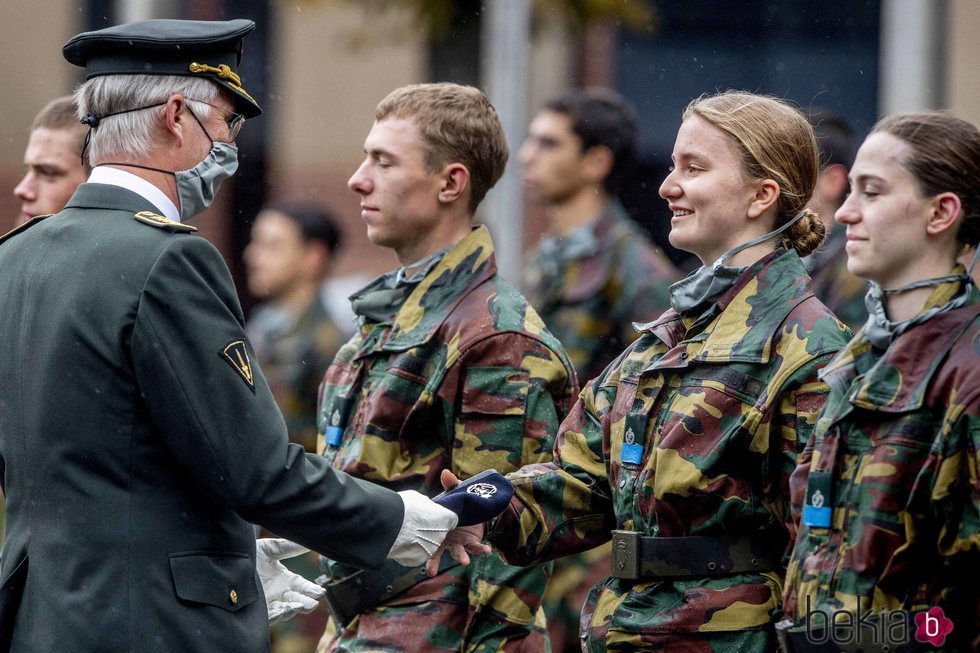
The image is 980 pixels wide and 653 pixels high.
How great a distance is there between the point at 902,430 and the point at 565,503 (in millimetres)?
1182

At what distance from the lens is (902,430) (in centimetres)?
322

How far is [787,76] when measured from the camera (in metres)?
10.3

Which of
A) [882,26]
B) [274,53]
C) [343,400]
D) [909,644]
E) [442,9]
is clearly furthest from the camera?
[274,53]

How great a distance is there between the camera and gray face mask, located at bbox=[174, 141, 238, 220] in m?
3.91

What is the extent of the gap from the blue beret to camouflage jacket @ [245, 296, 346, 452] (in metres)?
4.04

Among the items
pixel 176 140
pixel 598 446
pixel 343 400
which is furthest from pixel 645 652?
pixel 176 140

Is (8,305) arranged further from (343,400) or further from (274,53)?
(274,53)

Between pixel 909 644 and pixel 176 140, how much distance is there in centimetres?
208

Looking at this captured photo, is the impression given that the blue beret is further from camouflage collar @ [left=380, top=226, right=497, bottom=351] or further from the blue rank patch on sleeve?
the blue rank patch on sleeve

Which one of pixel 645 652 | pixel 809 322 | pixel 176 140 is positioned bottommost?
pixel 645 652

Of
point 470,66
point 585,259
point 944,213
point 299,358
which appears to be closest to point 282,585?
point 944,213

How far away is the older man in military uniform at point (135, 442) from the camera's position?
139 inches

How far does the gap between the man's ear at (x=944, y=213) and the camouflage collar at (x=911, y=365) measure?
0.16 meters
